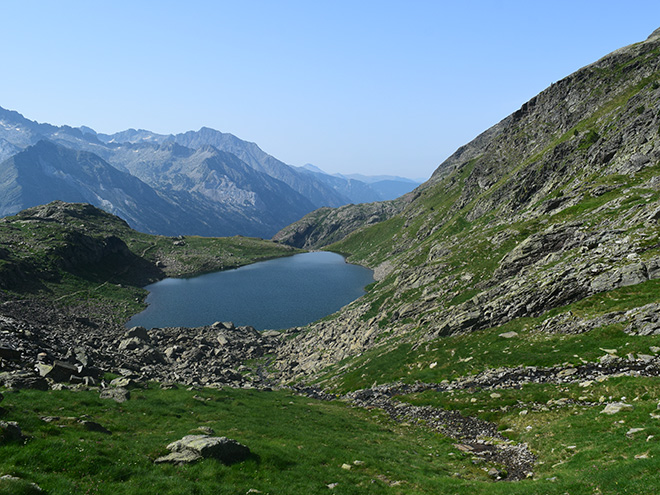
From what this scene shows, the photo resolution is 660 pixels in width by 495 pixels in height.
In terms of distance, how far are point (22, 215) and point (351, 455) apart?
248 m

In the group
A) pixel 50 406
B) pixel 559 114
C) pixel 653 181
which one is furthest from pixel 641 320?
pixel 559 114

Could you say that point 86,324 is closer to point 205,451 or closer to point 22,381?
point 22,381

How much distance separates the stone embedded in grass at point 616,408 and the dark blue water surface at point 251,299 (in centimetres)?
9717

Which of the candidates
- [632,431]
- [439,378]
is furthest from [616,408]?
[439,378]

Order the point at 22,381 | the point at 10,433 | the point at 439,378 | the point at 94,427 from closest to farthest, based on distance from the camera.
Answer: the point at 10,433, the point at 94,427, the point at 22,381, the point at 439,378

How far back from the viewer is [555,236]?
58.3 metres

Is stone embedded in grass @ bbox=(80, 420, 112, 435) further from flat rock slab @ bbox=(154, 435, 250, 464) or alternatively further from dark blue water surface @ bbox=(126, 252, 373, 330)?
dark blue water surface @ bbox=(126, 252, 373, 330)

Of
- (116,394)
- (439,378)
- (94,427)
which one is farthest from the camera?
(439,378)

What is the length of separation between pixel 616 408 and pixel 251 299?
136191mm

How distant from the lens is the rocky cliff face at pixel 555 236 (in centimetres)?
4628

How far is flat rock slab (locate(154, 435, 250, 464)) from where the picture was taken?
67.7ft

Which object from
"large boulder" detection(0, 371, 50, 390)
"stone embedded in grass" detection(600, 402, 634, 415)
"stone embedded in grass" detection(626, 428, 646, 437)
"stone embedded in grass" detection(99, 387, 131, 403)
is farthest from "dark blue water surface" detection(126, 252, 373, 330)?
"stone embedded in grass" detection(626, 428, 646, 437)

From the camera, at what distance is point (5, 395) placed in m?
26.3

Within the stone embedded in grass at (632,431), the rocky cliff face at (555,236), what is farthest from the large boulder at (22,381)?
the rocky cliff face at (555,236)
